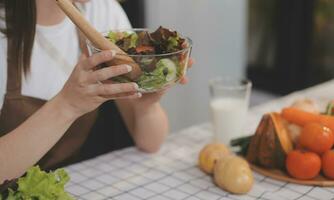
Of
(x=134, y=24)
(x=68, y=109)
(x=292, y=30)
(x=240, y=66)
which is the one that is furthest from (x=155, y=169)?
(x=292, y=30)

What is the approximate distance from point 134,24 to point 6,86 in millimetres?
1498

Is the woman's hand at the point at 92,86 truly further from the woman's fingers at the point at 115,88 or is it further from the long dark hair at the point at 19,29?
the long dark hair at the point at 19,29

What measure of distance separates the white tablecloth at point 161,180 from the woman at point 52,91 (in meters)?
0.07

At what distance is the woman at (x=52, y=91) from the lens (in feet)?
3.62

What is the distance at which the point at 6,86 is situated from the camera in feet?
4.54

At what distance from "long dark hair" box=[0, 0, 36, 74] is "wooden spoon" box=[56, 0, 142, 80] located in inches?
12.8

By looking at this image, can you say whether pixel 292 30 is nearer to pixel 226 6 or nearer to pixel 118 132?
pixel 226 6

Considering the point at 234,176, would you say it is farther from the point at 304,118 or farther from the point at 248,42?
the point at 248,42

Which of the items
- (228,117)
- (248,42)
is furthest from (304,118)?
(248,42)

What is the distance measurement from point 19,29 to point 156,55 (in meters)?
0.50

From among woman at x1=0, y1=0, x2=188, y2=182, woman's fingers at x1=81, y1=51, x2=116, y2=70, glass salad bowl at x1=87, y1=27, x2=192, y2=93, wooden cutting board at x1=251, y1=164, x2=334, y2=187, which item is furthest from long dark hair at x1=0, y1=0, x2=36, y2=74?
wooden cutting board at x1=251, y1=164, x2=334, y2=187

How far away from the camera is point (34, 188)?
100cm

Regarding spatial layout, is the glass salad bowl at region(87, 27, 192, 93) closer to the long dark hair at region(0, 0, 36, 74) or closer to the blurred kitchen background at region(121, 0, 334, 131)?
the long dark hair at region(0, 0, 36, 74)

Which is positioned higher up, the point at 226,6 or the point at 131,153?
the point at 226,6
